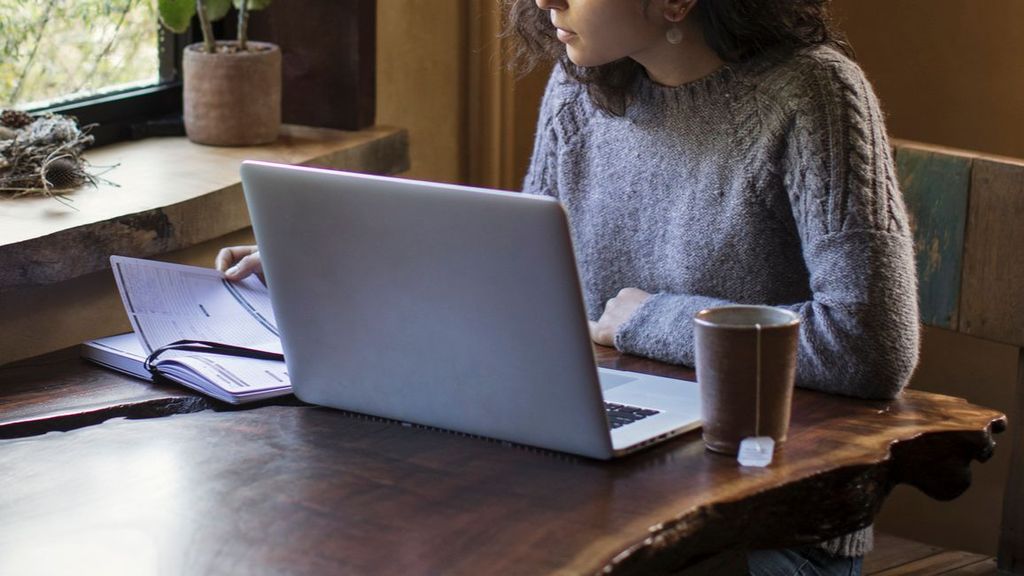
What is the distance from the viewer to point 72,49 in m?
2.18

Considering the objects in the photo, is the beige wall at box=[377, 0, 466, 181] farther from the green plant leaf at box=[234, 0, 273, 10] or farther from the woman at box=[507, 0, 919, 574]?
the woman at box=[507, 0, 919, 574]

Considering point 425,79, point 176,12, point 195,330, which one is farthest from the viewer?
point 425,79

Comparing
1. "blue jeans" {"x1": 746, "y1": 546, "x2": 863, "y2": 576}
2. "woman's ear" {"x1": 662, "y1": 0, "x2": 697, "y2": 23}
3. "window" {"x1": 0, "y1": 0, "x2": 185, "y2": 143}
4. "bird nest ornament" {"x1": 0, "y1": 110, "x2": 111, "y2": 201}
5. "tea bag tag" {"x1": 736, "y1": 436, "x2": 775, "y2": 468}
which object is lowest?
"blue jeans" {"x1": 746, "y1": 546, "x2": 863, "y2": 576}

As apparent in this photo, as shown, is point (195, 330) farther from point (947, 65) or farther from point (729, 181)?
point (947, 65)

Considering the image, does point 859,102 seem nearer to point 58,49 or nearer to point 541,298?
point 541,298

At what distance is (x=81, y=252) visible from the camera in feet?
5.76

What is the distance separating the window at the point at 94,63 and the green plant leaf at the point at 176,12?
14cm

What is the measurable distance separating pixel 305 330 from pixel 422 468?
0.21m

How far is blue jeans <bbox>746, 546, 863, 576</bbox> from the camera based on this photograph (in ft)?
4.63

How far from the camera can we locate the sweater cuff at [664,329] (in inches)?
56.4

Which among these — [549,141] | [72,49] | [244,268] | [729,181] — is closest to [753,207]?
[729,181]

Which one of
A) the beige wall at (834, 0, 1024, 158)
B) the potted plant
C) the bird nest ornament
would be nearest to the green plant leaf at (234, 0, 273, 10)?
the potted plant

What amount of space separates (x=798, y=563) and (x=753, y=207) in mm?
399

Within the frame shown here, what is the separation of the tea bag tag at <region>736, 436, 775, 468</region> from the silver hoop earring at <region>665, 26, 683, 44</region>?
1.94 feet
